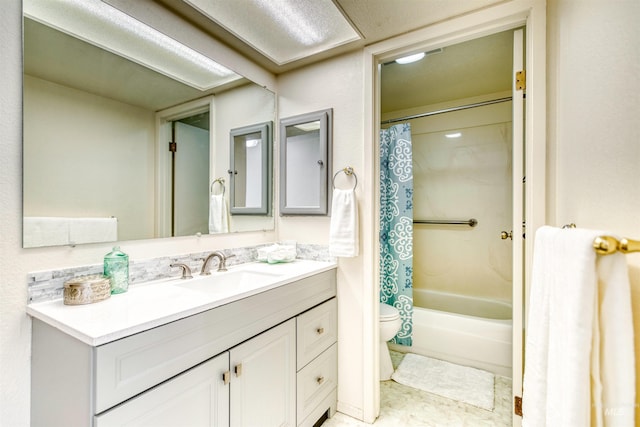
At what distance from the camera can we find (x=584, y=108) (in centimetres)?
85

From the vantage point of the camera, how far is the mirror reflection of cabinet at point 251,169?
5.80 feet

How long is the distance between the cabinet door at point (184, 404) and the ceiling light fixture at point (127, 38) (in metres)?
1.35

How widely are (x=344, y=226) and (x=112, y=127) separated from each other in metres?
1.20

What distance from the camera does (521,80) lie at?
52.8 inches

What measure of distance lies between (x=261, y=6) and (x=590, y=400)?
1813 mm

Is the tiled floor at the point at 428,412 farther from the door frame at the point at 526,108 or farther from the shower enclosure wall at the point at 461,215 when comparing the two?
the shower enclosure wall at the point at 461,215

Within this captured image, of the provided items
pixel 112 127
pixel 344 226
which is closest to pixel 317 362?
pixel 344 226

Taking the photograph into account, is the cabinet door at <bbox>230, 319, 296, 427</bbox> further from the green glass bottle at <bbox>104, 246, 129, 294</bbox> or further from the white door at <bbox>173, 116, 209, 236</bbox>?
the white door at <bbox>173, 116, 209, 236</bbox>

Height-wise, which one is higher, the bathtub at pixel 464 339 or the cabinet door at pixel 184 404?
the cabinet door at pixel 184 404

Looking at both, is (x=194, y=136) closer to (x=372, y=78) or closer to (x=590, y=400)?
(x=372, y=78)

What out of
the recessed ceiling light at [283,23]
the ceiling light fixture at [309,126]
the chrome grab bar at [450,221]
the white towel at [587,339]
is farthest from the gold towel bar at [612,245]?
the chrome grab bar at [450,221]

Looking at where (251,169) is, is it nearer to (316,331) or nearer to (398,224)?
(316,331)

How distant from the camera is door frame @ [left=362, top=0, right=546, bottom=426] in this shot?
1.25 metres

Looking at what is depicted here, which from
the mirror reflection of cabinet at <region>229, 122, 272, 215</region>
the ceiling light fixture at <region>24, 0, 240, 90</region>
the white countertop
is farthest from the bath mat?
the ceiling light fixture at <region>24, 0, 240, 90</region>
